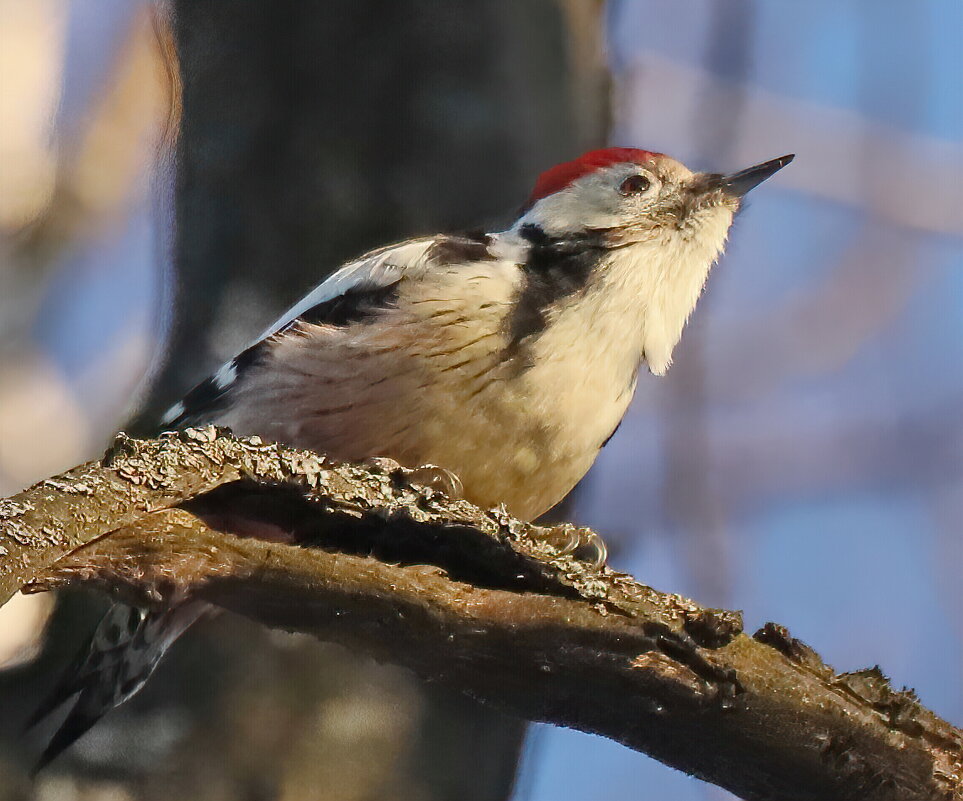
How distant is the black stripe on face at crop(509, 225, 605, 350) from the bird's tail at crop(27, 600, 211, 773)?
1.78 ft

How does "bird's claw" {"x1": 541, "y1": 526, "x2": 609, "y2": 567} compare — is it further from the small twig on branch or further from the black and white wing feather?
the black and white wing feather

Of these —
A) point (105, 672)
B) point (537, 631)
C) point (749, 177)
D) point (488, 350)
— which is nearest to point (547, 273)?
point (488, 350)

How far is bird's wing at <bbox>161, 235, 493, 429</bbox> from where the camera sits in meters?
1.45

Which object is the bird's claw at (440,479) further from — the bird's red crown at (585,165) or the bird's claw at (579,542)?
the bird's red crown at (585,165)

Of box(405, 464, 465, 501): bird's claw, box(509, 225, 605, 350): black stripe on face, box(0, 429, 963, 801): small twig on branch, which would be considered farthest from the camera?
box(509, 225, 605, 350): black stripe on face

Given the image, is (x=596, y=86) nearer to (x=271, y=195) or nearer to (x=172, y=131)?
(x=271, y=195)

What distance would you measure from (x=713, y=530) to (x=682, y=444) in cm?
17

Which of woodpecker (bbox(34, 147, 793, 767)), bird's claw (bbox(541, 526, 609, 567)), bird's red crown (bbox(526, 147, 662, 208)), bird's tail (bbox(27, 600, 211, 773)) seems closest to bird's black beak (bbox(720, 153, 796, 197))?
woodpecker (bbox(34, 147, 793, 767))

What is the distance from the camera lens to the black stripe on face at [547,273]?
4.52ft

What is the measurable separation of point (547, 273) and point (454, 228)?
0.93ft

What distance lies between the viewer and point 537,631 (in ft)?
3.15

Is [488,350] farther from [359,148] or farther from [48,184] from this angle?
[48,184]

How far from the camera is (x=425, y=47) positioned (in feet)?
5.67

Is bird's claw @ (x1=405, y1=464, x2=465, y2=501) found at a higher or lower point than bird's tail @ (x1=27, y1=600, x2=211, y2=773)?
higher
